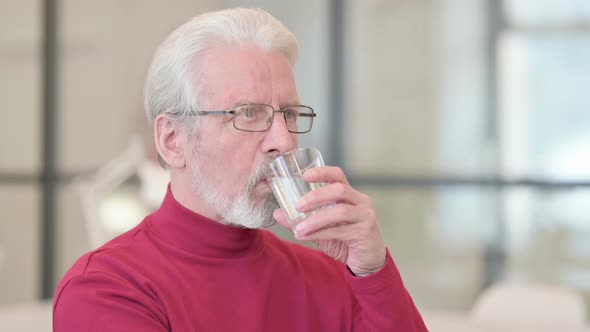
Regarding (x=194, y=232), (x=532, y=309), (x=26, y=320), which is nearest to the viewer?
(x=194, y=232)

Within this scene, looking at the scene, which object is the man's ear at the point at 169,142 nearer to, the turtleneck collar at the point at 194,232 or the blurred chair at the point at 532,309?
the turtleneck collar at the point at 194,232

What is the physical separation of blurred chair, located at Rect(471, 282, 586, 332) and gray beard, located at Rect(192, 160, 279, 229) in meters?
1.06

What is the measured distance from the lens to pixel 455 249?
390cm

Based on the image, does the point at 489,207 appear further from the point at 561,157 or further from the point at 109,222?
the point at 109,222

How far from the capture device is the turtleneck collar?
1292 mm

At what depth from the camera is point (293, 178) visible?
1.08m

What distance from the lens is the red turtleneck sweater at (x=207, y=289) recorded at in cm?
111

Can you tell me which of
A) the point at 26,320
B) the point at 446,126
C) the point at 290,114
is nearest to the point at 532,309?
the point at 290,114

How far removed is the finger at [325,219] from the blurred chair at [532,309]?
45.5 inches

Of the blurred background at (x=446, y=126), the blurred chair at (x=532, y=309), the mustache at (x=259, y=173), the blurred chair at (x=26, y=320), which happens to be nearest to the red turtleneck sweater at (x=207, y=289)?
the mustache at (x=259, y=173)

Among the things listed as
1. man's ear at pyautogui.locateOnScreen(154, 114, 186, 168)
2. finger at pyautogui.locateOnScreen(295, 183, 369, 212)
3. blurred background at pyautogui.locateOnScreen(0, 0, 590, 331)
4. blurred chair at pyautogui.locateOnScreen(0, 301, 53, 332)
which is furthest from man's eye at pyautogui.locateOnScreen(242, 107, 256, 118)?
blurred background at pyautogui.locateOnScreen(0, 0, 590, 331)

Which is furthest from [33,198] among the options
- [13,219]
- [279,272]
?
[279,272]

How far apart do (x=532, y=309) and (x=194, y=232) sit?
1.26 meters

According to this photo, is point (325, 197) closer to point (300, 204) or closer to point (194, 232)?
point (300, 204)
